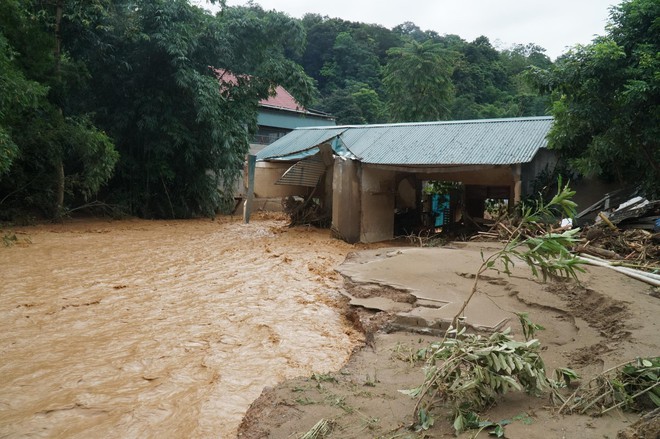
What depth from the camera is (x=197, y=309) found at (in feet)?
21.5

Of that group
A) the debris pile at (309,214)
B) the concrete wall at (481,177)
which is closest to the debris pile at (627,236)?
the concrete wall at (481,177)

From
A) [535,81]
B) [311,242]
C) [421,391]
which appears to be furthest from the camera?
[311,242]

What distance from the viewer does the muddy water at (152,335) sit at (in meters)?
3.82

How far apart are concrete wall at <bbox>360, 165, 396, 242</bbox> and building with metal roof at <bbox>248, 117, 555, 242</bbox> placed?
0.08 ft

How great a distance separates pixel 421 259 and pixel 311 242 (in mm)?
5242

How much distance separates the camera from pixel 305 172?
13.8 m

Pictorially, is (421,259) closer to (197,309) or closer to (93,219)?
(197,309)

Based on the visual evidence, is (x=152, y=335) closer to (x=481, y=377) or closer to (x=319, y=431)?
(x=319, y=431)

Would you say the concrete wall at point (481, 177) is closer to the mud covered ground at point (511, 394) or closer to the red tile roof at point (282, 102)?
the mud covered ground at point (511, 394)

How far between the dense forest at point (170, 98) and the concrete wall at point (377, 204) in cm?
404

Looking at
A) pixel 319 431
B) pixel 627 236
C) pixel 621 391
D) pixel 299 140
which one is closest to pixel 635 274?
pixel 627 236

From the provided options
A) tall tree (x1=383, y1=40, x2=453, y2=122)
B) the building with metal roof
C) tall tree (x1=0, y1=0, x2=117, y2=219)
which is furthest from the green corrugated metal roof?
tall tree (x1=383, y1=40, x2=453, y2=122)

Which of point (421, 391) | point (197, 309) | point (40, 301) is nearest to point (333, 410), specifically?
point (421, 391)

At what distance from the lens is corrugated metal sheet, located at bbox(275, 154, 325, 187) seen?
533 inches
